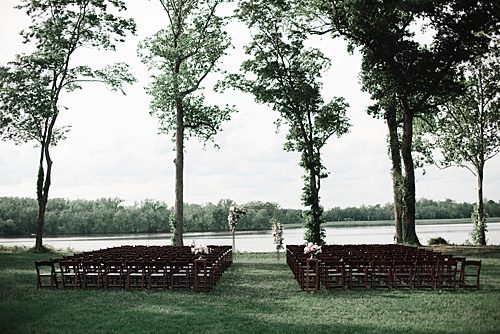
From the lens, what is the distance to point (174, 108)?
3275cm

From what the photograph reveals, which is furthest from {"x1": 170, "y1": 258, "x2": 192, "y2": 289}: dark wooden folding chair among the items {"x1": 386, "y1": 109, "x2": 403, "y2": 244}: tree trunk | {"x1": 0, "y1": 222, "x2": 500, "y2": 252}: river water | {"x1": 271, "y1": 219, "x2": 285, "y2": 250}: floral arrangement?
{"x1": 0, "y1": 222, "x2": 500, "y2": 252}: river water

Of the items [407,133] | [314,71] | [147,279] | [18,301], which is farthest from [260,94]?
[18,301]

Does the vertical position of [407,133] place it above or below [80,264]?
above

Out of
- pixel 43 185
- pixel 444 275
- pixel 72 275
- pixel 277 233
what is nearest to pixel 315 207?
pixel 277 233

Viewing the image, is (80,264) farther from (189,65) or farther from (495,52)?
(495,52)

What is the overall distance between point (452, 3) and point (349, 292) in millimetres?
14891

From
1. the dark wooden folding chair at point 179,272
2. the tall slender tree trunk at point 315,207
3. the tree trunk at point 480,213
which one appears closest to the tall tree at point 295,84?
the tall slender tree trunk at point 315,207

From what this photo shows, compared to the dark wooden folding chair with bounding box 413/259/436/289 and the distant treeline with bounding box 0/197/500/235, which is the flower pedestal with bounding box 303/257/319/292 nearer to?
the dark wooden folding chair with bounding box 413/259/436/289

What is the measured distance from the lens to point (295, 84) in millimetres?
32438

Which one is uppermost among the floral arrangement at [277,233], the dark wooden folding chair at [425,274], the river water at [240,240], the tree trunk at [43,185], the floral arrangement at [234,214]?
the tree trunk at [43,185]

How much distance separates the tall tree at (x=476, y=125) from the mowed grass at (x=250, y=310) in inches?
741

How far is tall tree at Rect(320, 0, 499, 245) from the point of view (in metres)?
24.4

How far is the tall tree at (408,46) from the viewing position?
80.0 feet

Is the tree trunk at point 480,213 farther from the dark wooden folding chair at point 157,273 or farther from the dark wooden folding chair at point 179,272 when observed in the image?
the dark wooden folding chair at point 157,273
